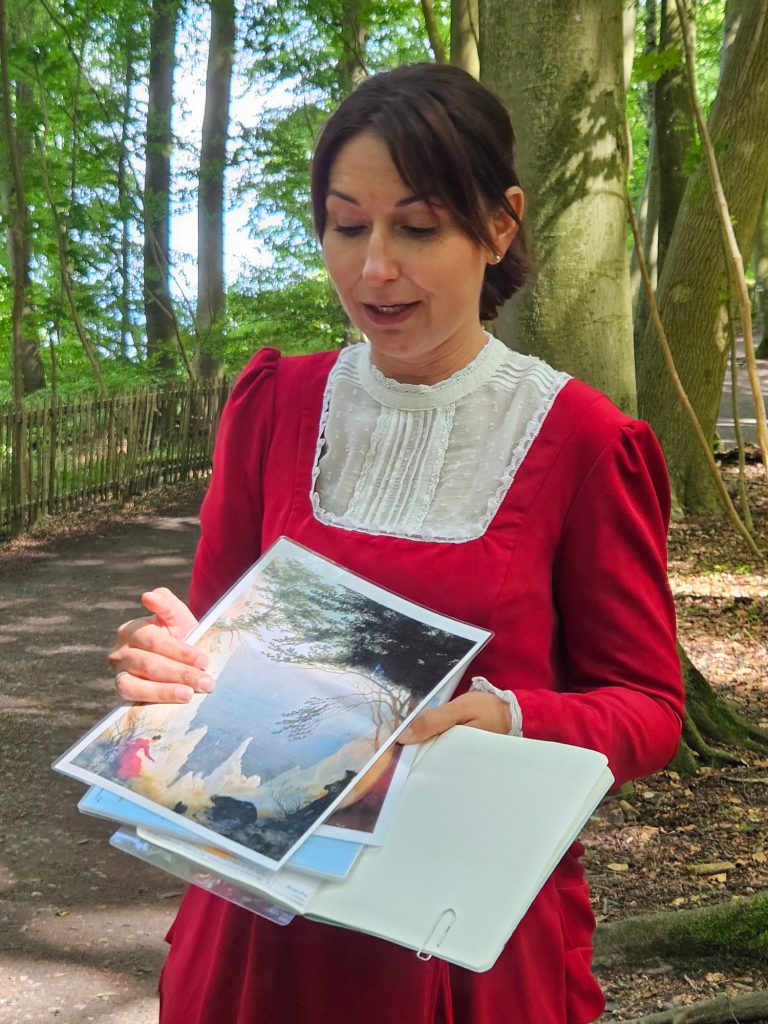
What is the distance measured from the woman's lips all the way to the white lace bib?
0.55ft

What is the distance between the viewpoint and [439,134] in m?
1.58

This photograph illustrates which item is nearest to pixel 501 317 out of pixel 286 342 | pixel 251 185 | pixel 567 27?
pixel 567 27

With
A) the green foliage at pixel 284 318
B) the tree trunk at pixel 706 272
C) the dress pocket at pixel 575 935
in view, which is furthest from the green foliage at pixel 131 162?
the dress pocket at pixel 575 935

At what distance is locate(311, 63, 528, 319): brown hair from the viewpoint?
5.18 feet

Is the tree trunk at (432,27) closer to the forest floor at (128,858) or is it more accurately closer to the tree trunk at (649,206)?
the forest floor at (128,858)

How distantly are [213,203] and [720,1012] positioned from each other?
1699 centimetres

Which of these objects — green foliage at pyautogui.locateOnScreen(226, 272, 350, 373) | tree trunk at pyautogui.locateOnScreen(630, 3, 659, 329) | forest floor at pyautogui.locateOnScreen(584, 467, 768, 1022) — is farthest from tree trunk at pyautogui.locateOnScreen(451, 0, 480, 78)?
green foliage at pyautogui.locateOnScreen(226, 272, 350, 373)

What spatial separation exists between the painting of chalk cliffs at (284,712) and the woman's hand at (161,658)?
2cm

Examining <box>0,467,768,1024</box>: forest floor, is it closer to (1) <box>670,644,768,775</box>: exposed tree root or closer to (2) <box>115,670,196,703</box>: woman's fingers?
(1) <box>670,644,768,775</box>: exposed tree root

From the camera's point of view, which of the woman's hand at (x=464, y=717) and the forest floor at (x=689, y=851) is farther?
the forest floor at (x=689, y=851)

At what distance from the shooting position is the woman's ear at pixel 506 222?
1.70m

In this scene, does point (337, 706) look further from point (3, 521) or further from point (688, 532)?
point (3, 521)

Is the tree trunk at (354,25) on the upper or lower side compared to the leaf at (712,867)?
upper

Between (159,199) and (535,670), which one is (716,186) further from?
(159,199)
